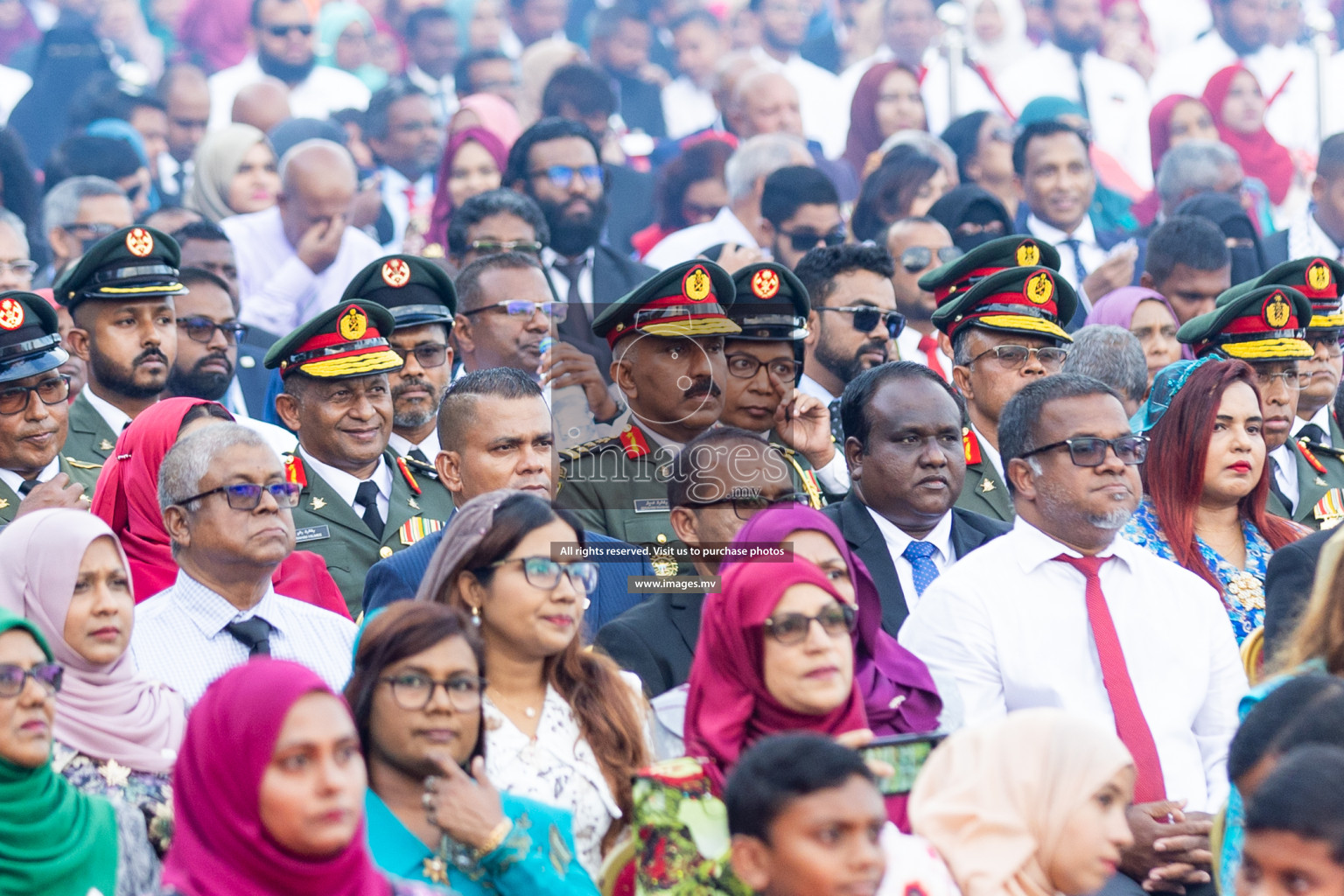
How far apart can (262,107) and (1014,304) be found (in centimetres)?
592

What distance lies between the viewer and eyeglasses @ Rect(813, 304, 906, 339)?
709 centimetres

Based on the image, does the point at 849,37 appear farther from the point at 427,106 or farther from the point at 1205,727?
the point at 1205,727

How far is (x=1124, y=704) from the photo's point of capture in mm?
4867

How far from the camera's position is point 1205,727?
16.4 ft

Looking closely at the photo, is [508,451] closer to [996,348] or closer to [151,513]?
[151,513]

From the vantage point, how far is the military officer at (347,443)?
600cm

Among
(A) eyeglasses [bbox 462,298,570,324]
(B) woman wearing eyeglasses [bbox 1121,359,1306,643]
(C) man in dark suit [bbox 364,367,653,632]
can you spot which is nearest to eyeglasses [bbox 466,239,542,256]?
(A) eyeglasses [bbox 462,298,570,324]

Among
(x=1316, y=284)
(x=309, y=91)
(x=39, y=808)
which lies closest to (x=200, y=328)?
(x=39, y=808)

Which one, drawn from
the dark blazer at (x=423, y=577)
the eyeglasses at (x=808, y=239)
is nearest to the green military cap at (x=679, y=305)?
the dark blazer at (x=423, y=577)

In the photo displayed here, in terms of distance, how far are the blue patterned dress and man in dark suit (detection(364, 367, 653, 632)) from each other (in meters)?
1.63

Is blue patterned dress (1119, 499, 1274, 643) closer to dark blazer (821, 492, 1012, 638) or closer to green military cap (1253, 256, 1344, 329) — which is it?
dark blazer (821, 492, 1012, 638)

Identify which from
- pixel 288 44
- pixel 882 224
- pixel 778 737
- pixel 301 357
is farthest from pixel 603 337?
pixel 288 44

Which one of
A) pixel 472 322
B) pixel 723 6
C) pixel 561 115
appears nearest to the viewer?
pixel 472 322

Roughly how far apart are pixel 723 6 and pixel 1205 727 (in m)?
11.0
